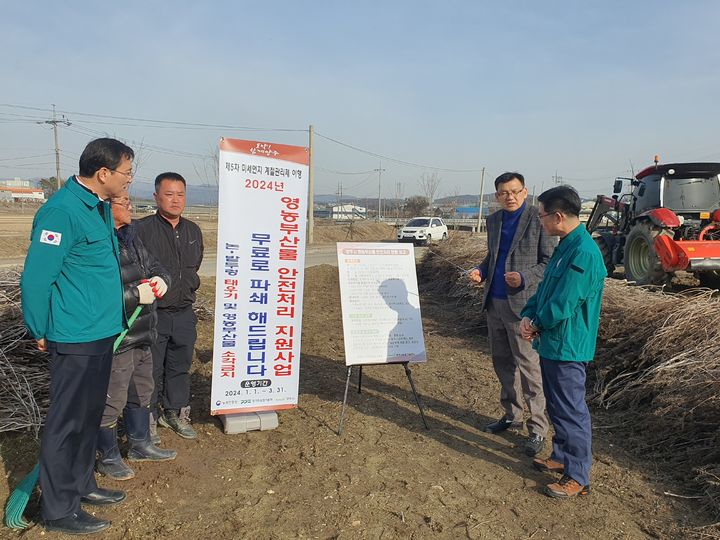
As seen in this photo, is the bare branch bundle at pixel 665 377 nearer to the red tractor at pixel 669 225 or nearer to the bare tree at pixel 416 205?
the red tractor at pixel 669 225

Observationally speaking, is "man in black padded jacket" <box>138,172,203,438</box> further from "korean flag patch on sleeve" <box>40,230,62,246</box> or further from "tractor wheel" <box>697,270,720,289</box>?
"tractor wheel" <box>697,270,720,289</box>

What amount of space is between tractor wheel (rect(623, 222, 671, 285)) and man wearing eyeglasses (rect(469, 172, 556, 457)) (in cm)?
494

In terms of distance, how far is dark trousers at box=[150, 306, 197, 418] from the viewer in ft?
11.4

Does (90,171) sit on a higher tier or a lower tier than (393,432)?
higher

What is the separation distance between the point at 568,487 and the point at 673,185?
7.50 meters

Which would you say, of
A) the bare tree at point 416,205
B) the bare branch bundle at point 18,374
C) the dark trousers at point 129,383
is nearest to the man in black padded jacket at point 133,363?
the dark trousers at point 129,383

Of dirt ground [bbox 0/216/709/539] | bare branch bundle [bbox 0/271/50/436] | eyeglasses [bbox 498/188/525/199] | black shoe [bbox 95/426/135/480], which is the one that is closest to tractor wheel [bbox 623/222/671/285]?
dirt ground [bbox 0/216/709/539]

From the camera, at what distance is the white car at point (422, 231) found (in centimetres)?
2372

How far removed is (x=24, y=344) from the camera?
380cm

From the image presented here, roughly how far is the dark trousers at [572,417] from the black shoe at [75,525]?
8.50 feet

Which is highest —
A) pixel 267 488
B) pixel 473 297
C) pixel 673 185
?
pixel 673 185

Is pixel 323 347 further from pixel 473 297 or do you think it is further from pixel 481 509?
pixel 481 509

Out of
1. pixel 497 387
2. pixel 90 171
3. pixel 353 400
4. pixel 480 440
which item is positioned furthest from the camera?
pixel 497 387

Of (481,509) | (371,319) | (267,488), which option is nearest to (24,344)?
(267,488)
